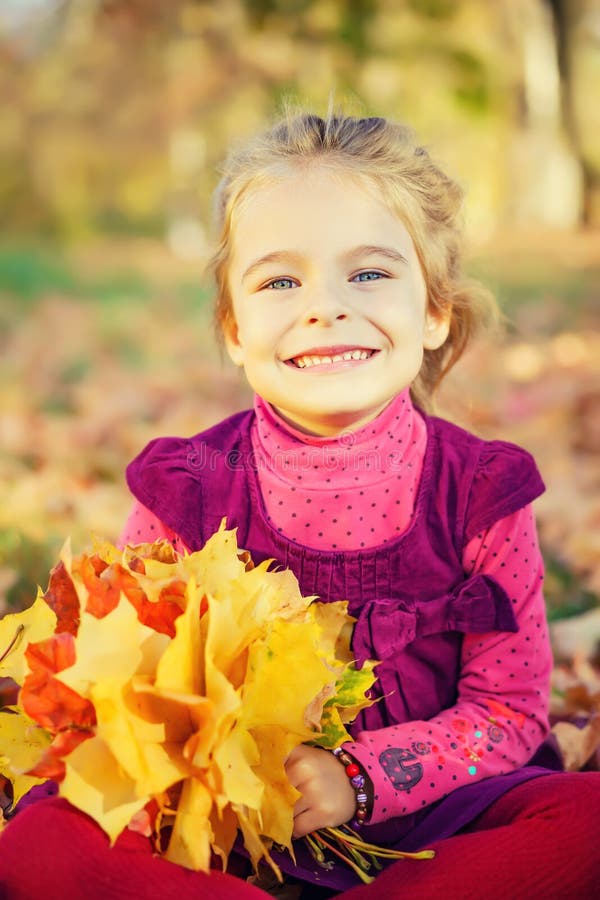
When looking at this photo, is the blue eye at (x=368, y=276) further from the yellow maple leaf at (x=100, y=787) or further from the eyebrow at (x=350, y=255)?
the yellow maple leaf at (x=100, y=787)

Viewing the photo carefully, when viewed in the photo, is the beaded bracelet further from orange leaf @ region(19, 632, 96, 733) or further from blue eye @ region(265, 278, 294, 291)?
blue eye @ region(265, 278, 294, 291)

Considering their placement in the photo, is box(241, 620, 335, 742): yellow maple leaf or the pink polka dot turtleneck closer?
box(241, 620, 335, 742): yellow maple leaf

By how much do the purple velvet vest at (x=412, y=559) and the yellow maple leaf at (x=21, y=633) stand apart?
1.23ft

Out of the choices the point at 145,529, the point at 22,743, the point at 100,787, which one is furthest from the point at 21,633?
the point at 145,529

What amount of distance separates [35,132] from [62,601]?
642 centimetres

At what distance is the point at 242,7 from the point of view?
21.2ft

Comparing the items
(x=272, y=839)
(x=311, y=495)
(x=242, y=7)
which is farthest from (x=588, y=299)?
(x=272, y=839)

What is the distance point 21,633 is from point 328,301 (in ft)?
2.04

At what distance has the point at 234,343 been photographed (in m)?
1.85

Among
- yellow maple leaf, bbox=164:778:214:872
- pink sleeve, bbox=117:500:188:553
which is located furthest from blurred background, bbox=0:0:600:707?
yellow maple leaf, bbox=164:778:214:872

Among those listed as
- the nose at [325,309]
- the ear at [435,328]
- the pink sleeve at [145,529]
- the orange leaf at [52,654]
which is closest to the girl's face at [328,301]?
the nose at [325,309]

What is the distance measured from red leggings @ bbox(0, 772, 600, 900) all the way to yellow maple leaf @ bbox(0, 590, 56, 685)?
0.56 ft

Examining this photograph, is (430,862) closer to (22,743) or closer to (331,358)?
(22,743)

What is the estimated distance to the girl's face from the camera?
63.3 inches
